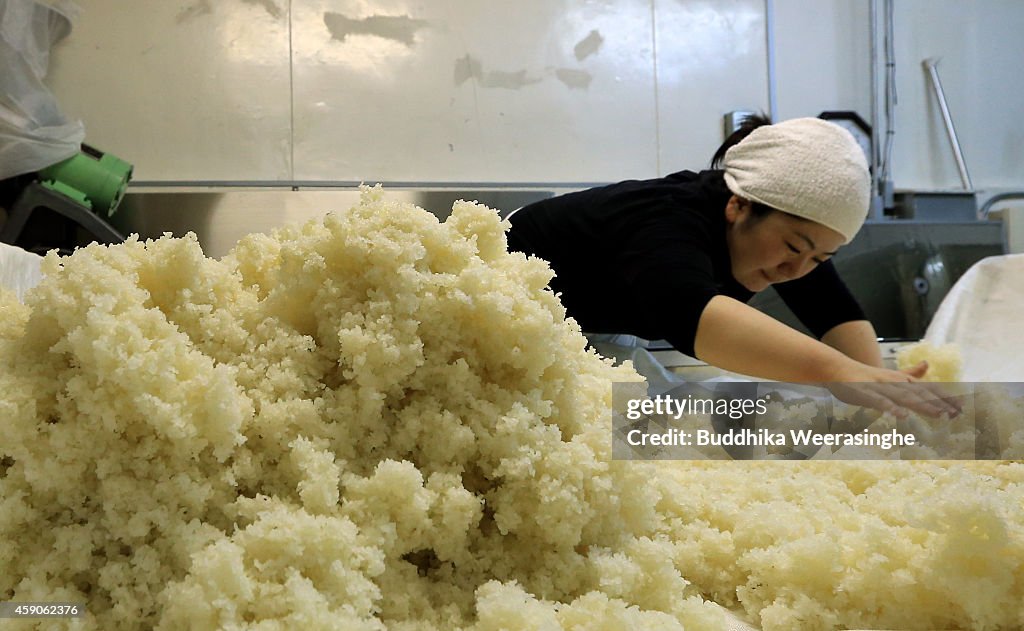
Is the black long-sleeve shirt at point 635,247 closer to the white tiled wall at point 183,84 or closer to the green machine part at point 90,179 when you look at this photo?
the green machine part at point 90,179

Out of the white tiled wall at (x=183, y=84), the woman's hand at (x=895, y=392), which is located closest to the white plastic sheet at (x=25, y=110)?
the white tiled wall at (x=183, y=84)

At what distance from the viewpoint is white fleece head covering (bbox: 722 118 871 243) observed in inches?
39.4

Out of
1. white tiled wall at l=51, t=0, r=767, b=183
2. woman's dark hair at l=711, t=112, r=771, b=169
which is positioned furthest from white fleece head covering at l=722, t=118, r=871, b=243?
white tiled wall at l=51, t=0, r=767, b=183

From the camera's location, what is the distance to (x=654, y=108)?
245cm

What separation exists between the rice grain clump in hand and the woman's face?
27.9 inches

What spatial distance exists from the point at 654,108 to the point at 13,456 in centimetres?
238

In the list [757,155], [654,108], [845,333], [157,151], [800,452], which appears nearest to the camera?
[800,452]

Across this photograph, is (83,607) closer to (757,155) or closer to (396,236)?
(396,236)

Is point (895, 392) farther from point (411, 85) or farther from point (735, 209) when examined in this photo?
point (411, 85)

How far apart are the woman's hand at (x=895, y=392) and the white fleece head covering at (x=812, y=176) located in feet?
0.96

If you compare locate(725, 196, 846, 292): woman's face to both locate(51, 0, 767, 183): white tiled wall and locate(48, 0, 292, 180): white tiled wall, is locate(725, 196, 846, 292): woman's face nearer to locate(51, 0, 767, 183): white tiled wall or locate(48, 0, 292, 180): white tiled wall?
locate(51, 0, 767, 183): white tiled wall

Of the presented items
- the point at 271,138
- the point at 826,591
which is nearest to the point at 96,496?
the point at 826,591

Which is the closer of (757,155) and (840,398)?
(840,398)

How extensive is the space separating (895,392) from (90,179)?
70.5 inches
